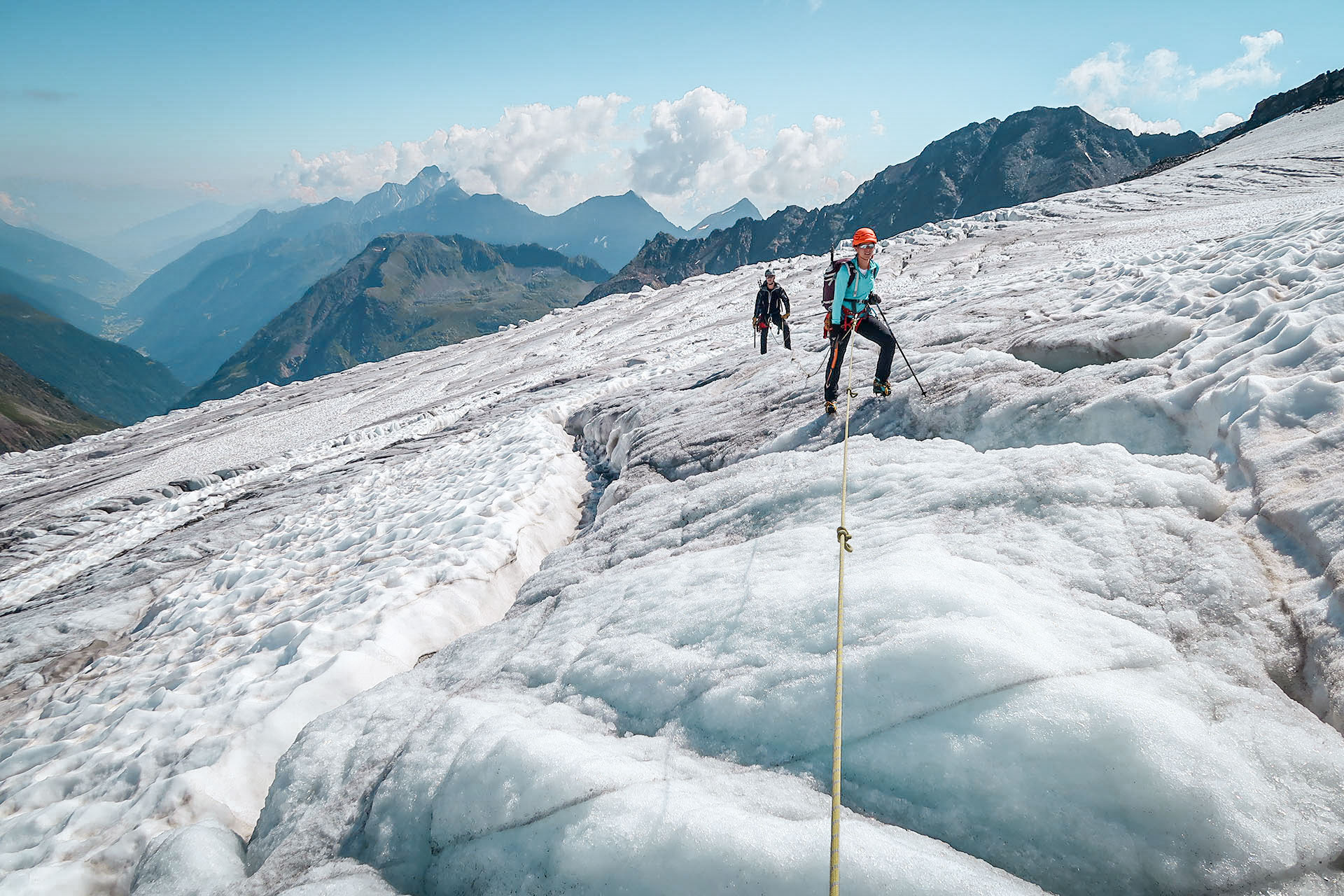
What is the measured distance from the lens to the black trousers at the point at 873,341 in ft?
34.6

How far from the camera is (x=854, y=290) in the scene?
10719 millimetres

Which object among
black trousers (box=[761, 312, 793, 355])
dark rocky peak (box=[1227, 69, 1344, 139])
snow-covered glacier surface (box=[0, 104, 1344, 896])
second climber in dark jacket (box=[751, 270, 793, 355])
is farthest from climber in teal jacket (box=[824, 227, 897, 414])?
dark rocky peak (box=[1227, 69, 1344, 139])

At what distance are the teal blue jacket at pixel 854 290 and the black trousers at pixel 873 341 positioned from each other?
0.26m

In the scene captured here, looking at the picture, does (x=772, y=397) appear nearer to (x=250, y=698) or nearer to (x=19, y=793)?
(x=250, y=698)

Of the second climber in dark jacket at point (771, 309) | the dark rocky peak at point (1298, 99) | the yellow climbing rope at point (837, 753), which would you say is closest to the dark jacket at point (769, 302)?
the second climber in dark jacket at point (771, 309)

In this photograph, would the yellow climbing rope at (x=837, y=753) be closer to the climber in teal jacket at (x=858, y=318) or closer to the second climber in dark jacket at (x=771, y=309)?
the climber in teal jacket at (x=858, y=318)

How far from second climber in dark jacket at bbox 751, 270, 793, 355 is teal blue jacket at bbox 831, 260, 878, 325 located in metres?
8.63

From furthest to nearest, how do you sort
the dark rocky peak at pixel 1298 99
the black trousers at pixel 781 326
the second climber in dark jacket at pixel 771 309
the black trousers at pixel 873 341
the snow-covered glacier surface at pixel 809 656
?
the dark rocky peak at pixel 1298 99 < the black trousers at pixel 781 326 < the second climber in dark jacket at pixel 771 309 < the black trousers at pixel 873 341 < the snow-covered glacier surface at pixel 809 656

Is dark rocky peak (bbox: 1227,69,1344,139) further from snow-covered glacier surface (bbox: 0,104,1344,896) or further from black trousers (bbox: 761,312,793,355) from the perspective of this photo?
snow-covered glacier surface (bbox: 0,104,1344,896)

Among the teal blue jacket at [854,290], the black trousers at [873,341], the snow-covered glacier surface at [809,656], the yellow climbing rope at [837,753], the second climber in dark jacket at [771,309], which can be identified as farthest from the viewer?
the second climber in dark jacket at [771,309]

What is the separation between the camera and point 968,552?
5715 millimetres

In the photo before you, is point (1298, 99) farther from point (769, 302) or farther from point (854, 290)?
point (854, 290)

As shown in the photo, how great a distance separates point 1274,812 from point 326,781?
7347mm

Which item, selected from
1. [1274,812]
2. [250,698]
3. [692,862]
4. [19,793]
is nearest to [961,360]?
[1274,812]
